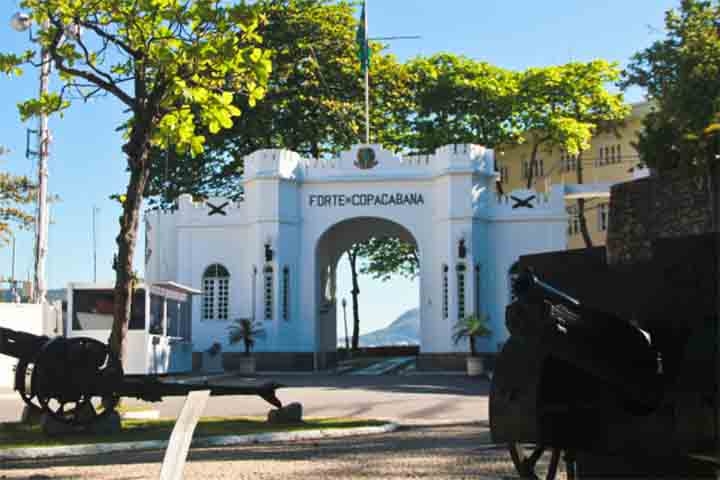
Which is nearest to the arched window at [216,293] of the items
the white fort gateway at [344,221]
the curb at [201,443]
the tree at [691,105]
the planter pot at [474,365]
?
the white fort gateway at [344,221]

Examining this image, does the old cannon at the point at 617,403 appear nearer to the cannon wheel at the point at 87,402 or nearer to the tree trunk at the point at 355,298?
the cannon wheel at the point at 87,402

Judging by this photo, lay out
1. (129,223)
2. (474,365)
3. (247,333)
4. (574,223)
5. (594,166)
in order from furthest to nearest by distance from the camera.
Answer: (574,223) < (594,166) < (247,333) < (474,365) < (129,223)

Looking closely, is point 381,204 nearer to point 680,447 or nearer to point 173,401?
point 173,401

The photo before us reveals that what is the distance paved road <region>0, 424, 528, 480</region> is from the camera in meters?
8.62

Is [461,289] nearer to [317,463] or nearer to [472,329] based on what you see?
[472,329]

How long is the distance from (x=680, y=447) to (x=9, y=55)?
12.9 m

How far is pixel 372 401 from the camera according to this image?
19.9 m

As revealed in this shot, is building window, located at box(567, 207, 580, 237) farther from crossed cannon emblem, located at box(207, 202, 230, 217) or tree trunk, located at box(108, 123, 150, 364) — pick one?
tree trunk, located at box(108, 123, 150, 364)

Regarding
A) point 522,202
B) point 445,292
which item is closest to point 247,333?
point 445,292

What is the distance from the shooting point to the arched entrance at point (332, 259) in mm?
36625

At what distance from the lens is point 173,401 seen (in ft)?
68.1

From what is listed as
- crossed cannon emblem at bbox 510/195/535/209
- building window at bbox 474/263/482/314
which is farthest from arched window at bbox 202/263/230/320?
crossed cannon emblem at bbox 510/195/535/209

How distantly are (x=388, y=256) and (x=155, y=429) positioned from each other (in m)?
37.4

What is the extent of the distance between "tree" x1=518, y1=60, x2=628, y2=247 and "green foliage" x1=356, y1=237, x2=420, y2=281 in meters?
7.92
